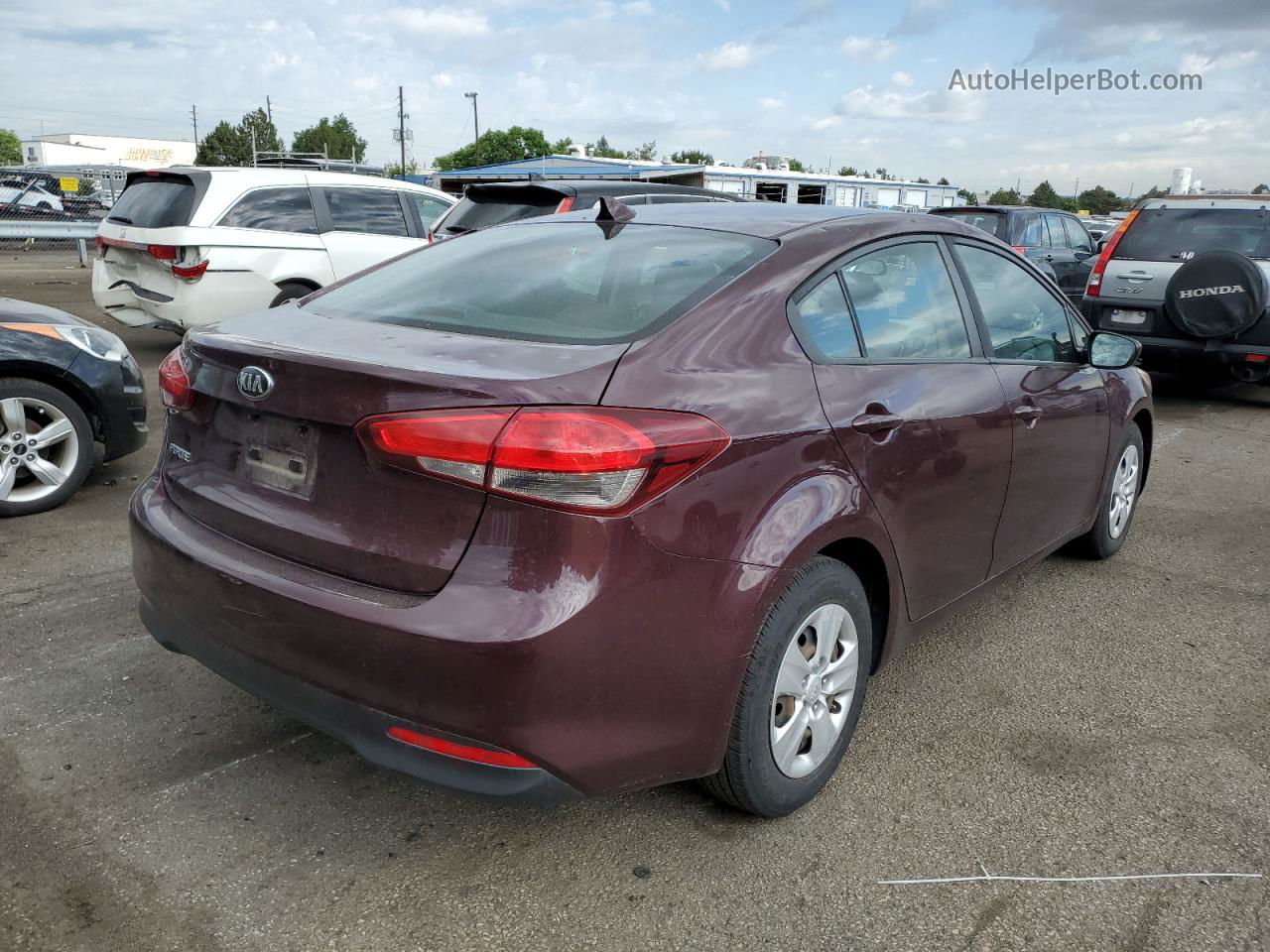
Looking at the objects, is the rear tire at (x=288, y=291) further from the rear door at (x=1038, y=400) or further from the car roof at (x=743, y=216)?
the rear door at (x=1038, y=400)

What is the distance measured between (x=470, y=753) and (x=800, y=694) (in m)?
0.91

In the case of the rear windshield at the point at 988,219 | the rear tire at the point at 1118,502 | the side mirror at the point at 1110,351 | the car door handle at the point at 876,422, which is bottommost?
the rear tire at the point at 1118,502

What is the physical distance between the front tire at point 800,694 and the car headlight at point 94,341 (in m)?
4.03

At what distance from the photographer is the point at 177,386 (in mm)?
2682

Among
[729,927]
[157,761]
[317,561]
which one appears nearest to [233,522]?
[317,561]

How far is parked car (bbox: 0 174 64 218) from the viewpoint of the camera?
933 inches

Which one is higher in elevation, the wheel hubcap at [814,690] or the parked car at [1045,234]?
the parked car at [1045,234]

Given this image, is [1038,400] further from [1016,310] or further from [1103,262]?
[1103,262]

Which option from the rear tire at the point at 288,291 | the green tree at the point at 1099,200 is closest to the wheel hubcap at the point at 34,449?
the rear tire at the point at 288,291

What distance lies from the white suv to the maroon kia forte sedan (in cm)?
550

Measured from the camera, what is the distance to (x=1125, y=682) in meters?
3.59

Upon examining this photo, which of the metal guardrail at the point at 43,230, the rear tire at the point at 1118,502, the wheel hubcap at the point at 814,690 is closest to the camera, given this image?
the wheel hubcap at the point at 814,690

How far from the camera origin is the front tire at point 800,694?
243 cm

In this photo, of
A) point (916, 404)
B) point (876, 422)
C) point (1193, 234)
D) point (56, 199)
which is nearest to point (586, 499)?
point (876, 422)
